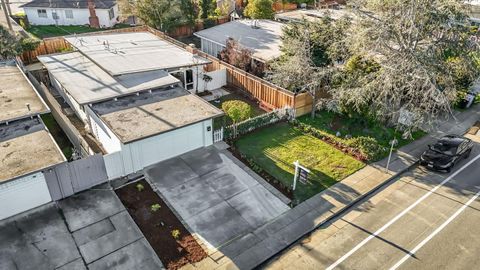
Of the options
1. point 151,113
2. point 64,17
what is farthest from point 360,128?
point 64,17

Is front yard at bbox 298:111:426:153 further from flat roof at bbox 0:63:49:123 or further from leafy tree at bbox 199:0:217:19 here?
leafy tree at bbox 199:0:217:19

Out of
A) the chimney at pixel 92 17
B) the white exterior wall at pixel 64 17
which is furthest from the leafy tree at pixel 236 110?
the white exterior wall at pixel 64 17

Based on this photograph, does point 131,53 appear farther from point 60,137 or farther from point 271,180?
point 271,180

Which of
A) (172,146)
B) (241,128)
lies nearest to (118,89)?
(172,146)

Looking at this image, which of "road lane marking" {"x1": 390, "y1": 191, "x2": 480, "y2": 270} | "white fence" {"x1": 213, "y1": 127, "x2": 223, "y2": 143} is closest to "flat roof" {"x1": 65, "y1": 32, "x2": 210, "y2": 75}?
"white fence" {"x1": 213, "y1": 127, "x2": 223, "y2": 143}

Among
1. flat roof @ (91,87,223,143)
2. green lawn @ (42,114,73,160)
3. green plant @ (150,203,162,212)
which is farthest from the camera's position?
green lawn @ (42,114,73,160)
